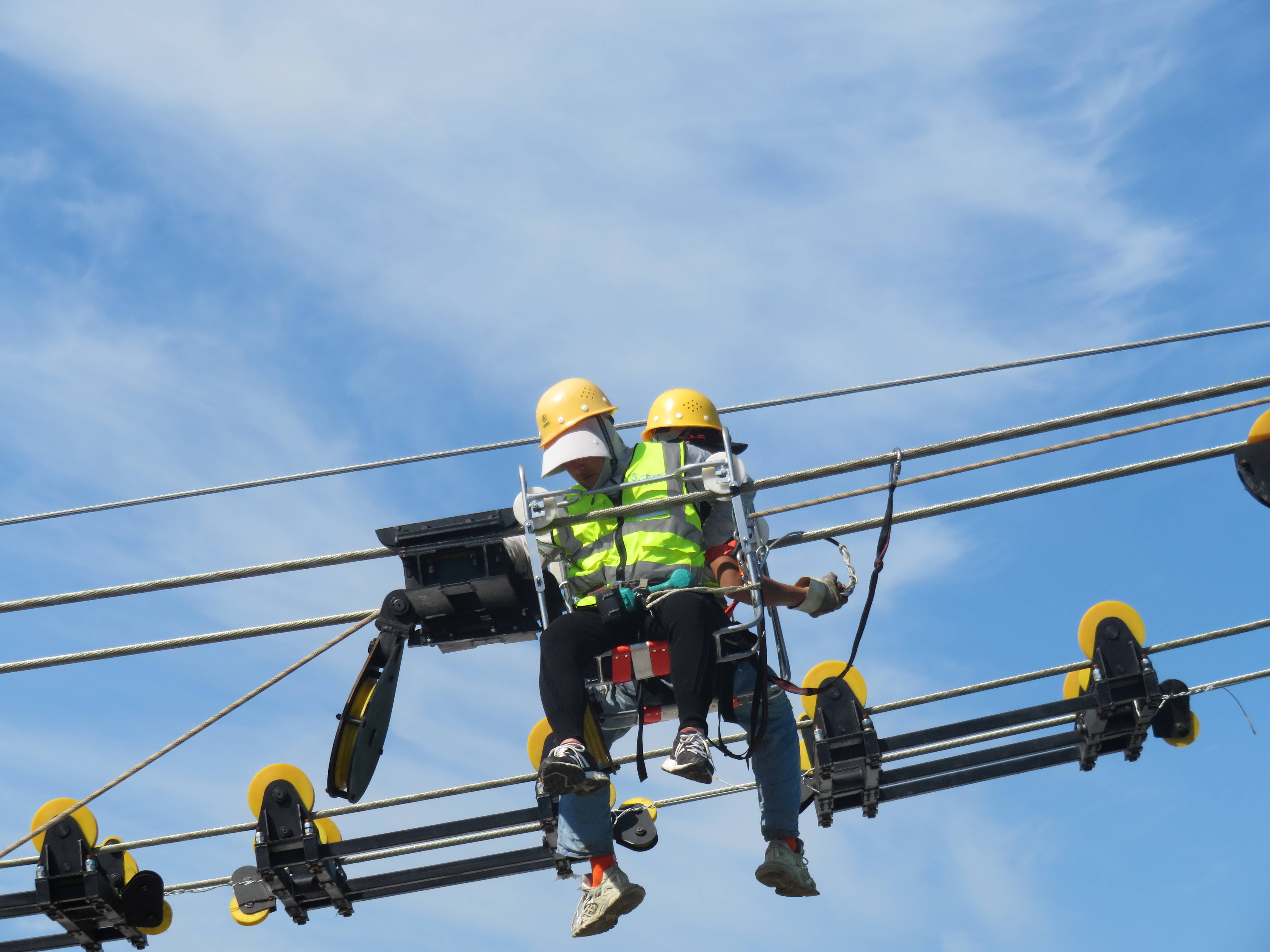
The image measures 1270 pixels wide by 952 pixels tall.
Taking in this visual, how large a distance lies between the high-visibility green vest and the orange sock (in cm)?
118

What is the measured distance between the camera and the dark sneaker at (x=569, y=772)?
266 inches

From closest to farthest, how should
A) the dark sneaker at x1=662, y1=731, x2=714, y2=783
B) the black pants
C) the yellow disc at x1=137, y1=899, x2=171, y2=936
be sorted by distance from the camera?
1. the dark sneaker at x1=662, y1=731, x2=714, y2=783
2. the black pants
3. the yellow disc at x1=137, y1=899, x2=171, y2=936

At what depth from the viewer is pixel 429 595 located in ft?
26.1

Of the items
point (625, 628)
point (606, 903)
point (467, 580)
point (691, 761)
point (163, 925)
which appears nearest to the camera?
point (691, 761)

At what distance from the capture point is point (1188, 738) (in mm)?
8008

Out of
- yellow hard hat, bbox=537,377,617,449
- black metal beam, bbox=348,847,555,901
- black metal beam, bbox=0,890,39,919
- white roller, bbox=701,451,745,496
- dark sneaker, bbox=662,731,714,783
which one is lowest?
dark sneaker, bbox=662,731,714,783

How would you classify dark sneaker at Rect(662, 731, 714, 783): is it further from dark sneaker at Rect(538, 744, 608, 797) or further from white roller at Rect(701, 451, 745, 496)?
white roller at Rect(701, 451, 745, 496)

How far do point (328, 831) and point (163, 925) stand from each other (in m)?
1.17

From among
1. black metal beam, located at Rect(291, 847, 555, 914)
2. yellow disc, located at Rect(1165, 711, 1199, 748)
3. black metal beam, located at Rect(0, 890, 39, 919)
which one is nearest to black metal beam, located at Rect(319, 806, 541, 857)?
black metal beam, located at Rect(291, 847, 555, 914)

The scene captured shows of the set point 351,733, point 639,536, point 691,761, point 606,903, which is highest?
point 639,536

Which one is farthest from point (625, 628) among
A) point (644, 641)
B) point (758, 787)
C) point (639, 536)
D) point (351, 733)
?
point (351, 733)

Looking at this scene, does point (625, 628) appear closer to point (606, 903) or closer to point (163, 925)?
point (606, 903)

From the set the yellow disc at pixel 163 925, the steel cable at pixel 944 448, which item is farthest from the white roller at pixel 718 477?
the yellow disc at pixel 163 925

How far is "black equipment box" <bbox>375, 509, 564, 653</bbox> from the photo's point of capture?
7.88 metres
